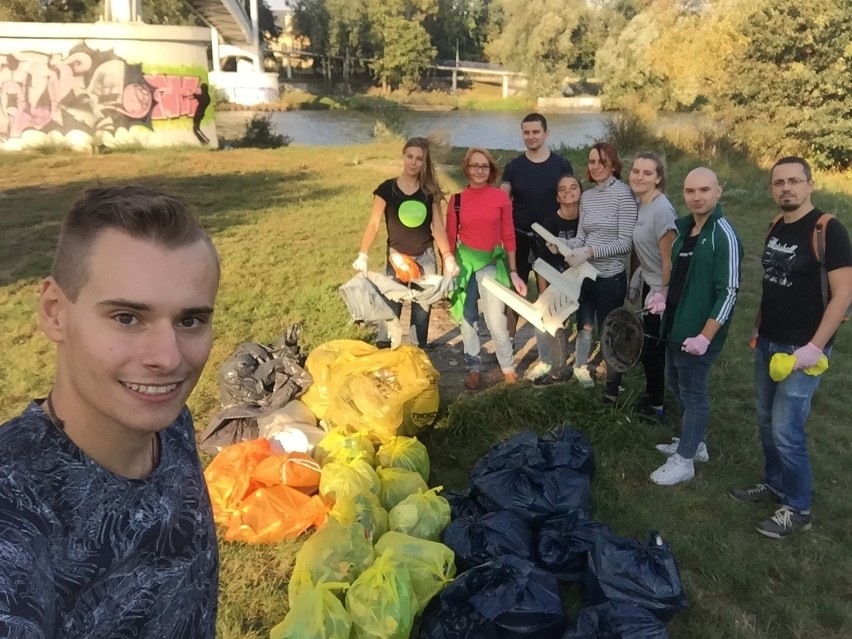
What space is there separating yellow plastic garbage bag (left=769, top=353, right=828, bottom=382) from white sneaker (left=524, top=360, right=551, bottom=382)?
6.36 feet

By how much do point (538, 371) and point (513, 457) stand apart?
61.4 inches

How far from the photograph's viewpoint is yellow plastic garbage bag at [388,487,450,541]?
304cm

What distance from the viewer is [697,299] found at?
3.40 metres

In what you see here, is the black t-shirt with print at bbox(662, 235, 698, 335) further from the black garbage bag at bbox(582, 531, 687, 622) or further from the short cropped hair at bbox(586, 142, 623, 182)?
the black garbage bag at bbox(582, 531, 687, 622)

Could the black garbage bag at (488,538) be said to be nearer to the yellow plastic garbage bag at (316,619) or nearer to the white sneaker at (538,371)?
the yellow plastic garbage bag at (316,619)

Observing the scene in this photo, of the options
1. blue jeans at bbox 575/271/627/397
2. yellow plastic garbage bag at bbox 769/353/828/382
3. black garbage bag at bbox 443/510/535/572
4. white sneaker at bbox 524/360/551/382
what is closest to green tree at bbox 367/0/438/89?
white sneaker at bbox 524/360/551/382

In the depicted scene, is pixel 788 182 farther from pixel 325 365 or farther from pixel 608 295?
pixel 325 365

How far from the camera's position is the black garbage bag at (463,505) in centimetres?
320

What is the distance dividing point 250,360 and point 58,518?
3.41m

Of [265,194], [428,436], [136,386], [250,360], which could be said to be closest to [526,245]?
[428,436]

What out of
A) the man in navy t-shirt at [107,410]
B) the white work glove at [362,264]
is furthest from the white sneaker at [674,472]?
the man in navy t-shirt at [107,410]

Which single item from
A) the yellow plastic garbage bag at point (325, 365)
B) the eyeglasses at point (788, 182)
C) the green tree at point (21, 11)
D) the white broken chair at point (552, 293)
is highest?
the green tree at point (21, 11)

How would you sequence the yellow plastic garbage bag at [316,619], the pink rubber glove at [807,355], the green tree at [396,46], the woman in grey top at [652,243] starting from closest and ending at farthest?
1. the yellow plastic garbage bag at [316,619]
2. the pink rubber glove at [807,355]
3. the woman in grey top at [652,243]
4. the green tree at [396,46]

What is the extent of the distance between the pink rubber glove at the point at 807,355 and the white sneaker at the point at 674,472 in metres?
1.02
